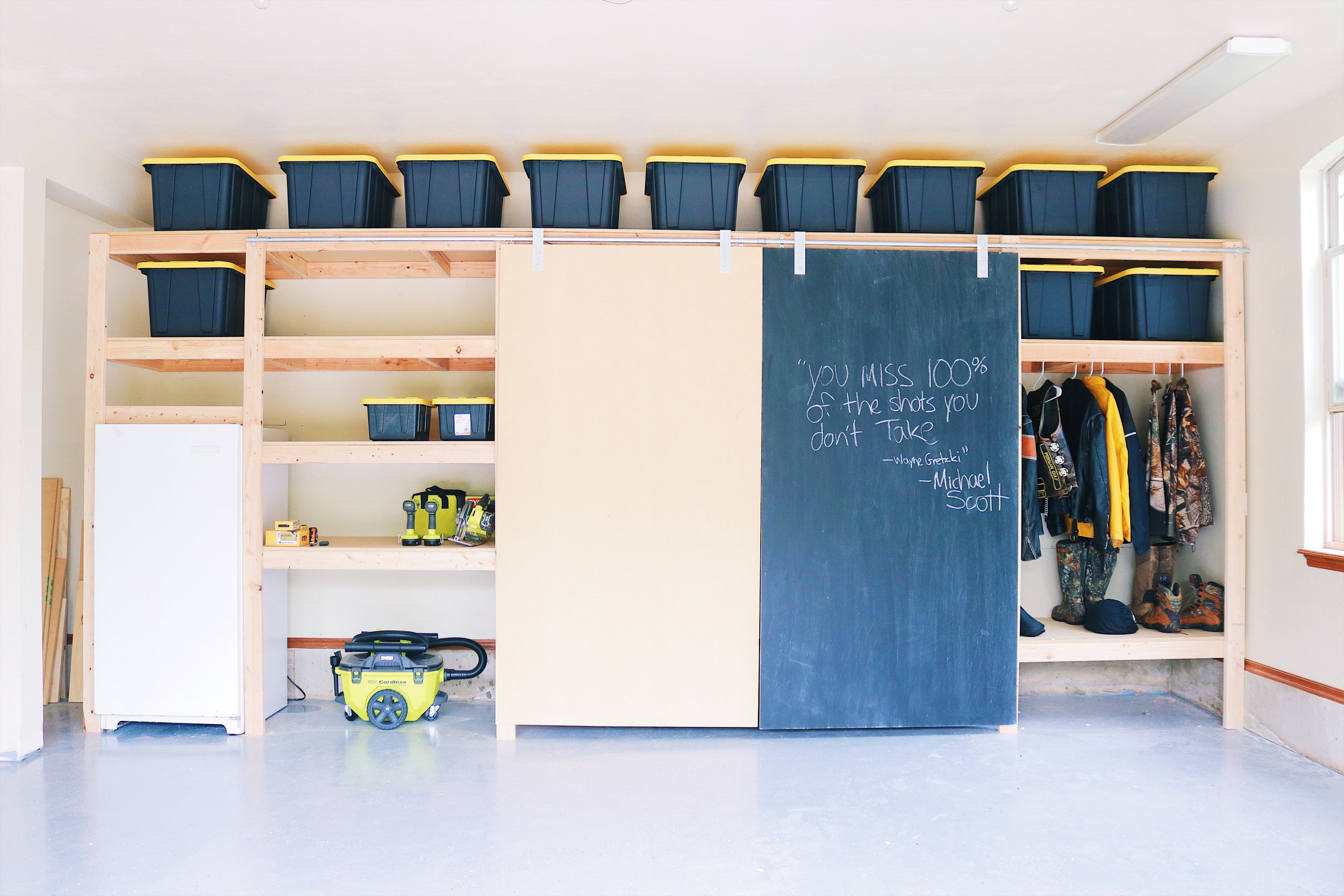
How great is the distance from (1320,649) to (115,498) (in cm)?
536

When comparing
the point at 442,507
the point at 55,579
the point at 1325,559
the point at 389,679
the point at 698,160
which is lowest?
the point at 389,679

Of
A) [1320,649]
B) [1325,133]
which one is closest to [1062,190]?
[1325,133]

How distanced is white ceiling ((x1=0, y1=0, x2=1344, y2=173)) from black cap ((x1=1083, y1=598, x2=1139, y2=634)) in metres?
2.24

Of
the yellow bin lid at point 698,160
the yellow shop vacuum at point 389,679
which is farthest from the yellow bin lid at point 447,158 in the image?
the yellow shop vacuum at point 389,679

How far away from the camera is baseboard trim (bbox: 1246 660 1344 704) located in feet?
10.3

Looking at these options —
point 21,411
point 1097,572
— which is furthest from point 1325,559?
point 21,411

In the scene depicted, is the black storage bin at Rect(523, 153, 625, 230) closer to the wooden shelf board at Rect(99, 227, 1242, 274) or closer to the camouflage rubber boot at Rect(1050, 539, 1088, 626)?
the wooden shelf board at Rect(99, 227, 1242, 274)

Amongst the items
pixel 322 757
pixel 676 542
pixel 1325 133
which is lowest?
pixel 322 757

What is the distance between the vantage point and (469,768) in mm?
3104

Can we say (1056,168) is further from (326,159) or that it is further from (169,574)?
(169,574)

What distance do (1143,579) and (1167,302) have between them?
1.46m

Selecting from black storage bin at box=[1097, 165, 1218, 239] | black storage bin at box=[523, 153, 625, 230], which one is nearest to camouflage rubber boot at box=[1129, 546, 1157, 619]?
black storage bin at box=[1097, 165, 1218, 239]

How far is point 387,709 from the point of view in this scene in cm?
356

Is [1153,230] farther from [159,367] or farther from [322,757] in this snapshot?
[159,367]
